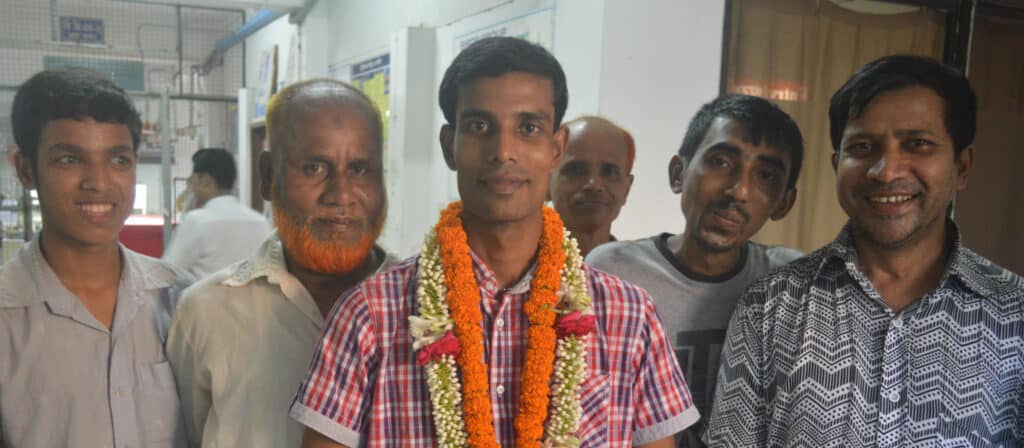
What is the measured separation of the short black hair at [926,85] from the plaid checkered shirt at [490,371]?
757 millimetres

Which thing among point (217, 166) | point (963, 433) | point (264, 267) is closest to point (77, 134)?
point (264, 267)

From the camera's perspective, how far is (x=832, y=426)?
5.27 feet

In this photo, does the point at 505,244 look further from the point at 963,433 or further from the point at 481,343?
the point at 963,433

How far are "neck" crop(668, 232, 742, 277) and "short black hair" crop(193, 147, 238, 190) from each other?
13.4 feet

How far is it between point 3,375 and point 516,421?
1.24 m

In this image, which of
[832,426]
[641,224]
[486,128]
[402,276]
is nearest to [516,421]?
[402,276]

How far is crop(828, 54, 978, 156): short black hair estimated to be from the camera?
169 centimetres

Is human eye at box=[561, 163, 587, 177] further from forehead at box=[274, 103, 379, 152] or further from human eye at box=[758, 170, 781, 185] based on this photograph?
forehead at box=[274, 103, 379, 152]

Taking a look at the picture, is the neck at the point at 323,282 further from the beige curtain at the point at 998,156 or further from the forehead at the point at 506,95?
the beige curtain at the point at 998,156

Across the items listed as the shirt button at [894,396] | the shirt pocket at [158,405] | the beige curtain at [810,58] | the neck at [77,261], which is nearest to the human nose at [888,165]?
the shirt button at [894,396]

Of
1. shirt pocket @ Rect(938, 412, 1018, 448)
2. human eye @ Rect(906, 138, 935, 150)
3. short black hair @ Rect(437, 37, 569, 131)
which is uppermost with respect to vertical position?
short black hair @ Rect(437, 37, 569, 131)

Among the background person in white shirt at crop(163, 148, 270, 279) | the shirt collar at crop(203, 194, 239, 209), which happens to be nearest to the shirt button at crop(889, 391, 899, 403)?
Result: the background person in white shirt at crop(163, 148, 270, 279)

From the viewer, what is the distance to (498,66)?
148 centimetres

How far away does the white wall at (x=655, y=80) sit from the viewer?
2.98 metres
